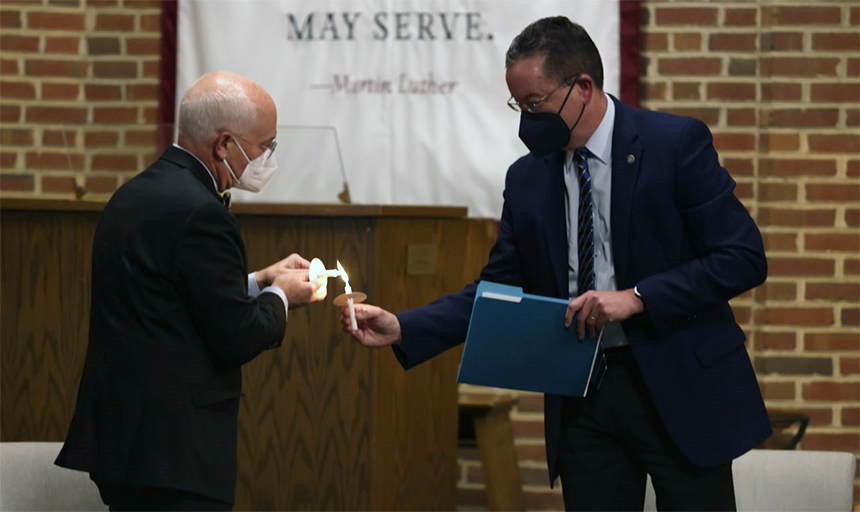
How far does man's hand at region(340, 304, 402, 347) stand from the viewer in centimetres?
239

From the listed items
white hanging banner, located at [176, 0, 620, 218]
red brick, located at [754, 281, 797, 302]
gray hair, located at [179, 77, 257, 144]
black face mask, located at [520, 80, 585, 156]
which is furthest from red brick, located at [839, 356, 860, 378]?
gray hair, located at [179, 77, 257, 144]

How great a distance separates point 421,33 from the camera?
4371mm

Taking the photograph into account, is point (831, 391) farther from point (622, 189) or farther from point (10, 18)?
point (10, 18)

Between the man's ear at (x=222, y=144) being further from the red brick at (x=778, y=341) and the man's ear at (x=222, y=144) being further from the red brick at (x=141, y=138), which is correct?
the red brick at (x=778, y=341)

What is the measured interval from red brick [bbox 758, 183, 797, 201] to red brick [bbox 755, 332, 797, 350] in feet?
1.74

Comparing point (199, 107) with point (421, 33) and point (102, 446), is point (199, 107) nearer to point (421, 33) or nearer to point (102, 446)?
point (102, 446)

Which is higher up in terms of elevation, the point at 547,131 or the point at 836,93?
the point at 836,93

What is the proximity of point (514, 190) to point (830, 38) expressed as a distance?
7.55ft

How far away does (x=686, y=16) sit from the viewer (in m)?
4.27

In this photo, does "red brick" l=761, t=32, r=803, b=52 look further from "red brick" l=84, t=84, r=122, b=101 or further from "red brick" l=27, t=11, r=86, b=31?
"red brick" l=27, t=11, r=86, b=31

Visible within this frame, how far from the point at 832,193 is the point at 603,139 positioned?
221 centimetres

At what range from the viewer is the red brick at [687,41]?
4.26 metres

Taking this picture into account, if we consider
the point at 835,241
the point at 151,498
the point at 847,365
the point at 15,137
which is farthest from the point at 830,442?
the point at 15,137

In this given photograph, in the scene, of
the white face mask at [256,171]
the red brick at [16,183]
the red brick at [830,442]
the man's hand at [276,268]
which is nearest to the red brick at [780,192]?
the red brick at [830,442]
